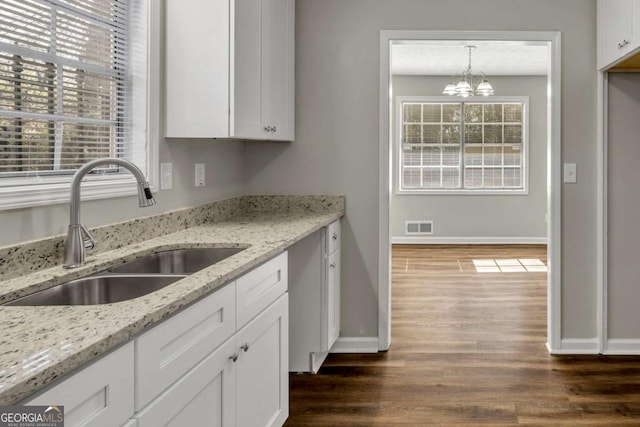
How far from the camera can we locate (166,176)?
256 centimetres

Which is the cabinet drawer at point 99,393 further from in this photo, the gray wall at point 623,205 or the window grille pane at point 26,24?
the gray wall at point 623,205

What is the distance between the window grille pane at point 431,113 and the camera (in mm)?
8523

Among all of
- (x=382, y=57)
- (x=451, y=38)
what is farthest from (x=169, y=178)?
(x=451, y=38)

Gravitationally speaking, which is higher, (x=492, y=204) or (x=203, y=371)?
(x=492, y=204)

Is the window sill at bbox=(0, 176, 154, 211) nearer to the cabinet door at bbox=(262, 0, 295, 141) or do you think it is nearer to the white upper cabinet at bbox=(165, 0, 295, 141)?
the white upper cabinet at bbox=(165, 0, 295, 141)

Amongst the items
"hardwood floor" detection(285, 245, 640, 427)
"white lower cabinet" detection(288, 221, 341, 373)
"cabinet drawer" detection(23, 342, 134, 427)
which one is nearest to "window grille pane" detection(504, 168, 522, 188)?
"hardwood floor" detection(285, 245, 640, 427)

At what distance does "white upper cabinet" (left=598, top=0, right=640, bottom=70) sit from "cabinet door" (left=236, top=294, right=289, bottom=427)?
211 centimetres

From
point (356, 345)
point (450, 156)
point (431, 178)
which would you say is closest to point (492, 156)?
point (450, 156)

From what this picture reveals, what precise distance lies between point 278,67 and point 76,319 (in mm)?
2241

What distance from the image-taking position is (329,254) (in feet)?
10.4

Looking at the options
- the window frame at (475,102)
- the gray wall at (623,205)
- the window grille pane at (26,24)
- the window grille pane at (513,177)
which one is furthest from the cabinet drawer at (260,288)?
the window grille pane at (513,177)

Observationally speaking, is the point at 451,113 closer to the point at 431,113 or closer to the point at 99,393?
A: the point at 431,113

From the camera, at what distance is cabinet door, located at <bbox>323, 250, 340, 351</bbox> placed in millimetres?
3164

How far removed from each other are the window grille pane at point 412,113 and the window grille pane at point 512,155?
1.36 m
